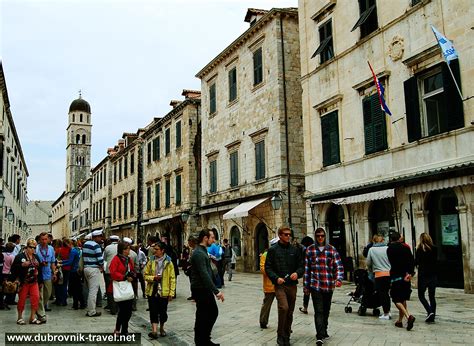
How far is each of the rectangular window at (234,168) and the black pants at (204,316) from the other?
17.7m

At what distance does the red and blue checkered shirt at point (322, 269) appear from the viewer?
778 cm

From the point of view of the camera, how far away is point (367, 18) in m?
16.3

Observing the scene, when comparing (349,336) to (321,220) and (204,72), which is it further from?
(204,72)

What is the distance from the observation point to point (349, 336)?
314 inches

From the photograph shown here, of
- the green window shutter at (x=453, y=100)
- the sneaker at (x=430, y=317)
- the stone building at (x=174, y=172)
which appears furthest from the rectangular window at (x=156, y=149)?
the sneaker at (x=430, y=317)

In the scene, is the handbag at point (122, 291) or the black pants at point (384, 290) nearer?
the handbag at point (122, 291)

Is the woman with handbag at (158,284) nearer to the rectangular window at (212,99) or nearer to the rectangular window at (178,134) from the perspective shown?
the rectangular window at (212,99)

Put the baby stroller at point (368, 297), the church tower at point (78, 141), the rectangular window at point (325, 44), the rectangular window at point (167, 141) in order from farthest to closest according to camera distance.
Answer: the church tower at point (78, 141), the rectangular window at point (167, 141), the rectangular window at point (325, 44), the baby stroller at point (368, 297)

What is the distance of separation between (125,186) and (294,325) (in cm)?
3742

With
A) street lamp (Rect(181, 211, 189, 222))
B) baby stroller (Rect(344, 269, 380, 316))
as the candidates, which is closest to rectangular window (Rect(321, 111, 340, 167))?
baby stroller (Rect(344, 269, 380, 316))

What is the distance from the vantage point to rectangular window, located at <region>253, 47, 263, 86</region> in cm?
2337

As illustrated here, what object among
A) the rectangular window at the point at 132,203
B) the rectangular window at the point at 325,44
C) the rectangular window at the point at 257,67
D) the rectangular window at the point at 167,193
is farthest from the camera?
the rectangular window at the point at 132,203

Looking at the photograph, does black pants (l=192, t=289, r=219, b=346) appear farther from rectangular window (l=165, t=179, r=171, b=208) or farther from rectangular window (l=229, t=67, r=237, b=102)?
rectangular window (l=165, t=179, r=171, b=208)

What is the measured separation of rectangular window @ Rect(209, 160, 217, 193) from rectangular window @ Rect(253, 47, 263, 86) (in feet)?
18.7
